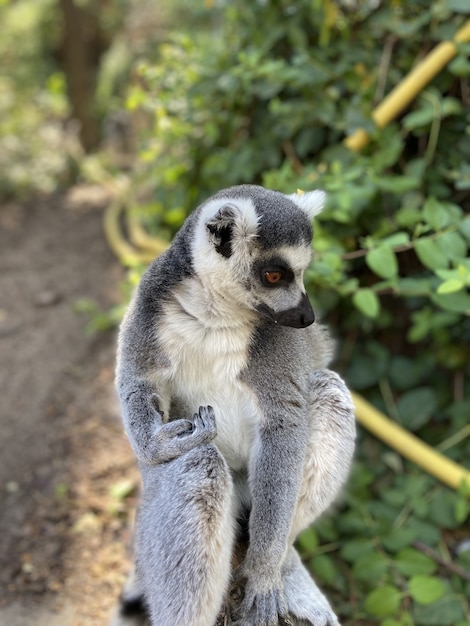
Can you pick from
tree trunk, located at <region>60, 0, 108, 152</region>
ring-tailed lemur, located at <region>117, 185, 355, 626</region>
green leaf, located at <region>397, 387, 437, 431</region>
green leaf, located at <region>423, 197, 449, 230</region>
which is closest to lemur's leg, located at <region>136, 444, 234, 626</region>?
ring-tailed lemur, located at <region>117, 185, 355, 626</region>

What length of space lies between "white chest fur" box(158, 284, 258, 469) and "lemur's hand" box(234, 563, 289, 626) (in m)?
0.55

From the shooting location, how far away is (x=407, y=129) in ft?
15.8

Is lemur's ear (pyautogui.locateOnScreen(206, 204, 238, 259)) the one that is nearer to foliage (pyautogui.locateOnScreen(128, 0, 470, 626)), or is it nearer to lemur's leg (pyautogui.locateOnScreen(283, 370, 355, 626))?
lemur's leg (pyautogui.locateOnScreen(283, 370, 355, 626))

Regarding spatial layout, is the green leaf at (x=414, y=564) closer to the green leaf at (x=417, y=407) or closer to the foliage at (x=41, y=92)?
the green leaf at (x=417, y=407)

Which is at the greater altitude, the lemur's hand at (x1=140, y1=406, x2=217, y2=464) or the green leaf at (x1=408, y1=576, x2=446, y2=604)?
the lemur's hand at (x1=140, y1=406, x2=217, y2=464)

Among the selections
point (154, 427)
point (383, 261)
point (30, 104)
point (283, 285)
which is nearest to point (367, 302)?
point (383, 261)

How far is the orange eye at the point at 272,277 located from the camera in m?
2.42

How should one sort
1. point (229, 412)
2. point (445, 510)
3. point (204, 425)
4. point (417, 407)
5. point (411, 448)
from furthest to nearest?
point (417, 407) < point (411, 448) < point (445, 510) < point (229, 412) < point (204, 425)

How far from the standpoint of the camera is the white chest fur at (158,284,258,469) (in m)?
2.57

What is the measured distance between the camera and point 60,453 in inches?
189

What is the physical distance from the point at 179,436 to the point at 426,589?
1985 millimetres

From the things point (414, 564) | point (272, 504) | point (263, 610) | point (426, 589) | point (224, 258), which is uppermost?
Result: point (224, 258)

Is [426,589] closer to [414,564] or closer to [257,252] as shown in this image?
[414,564]

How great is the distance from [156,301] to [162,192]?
397 centimetres
